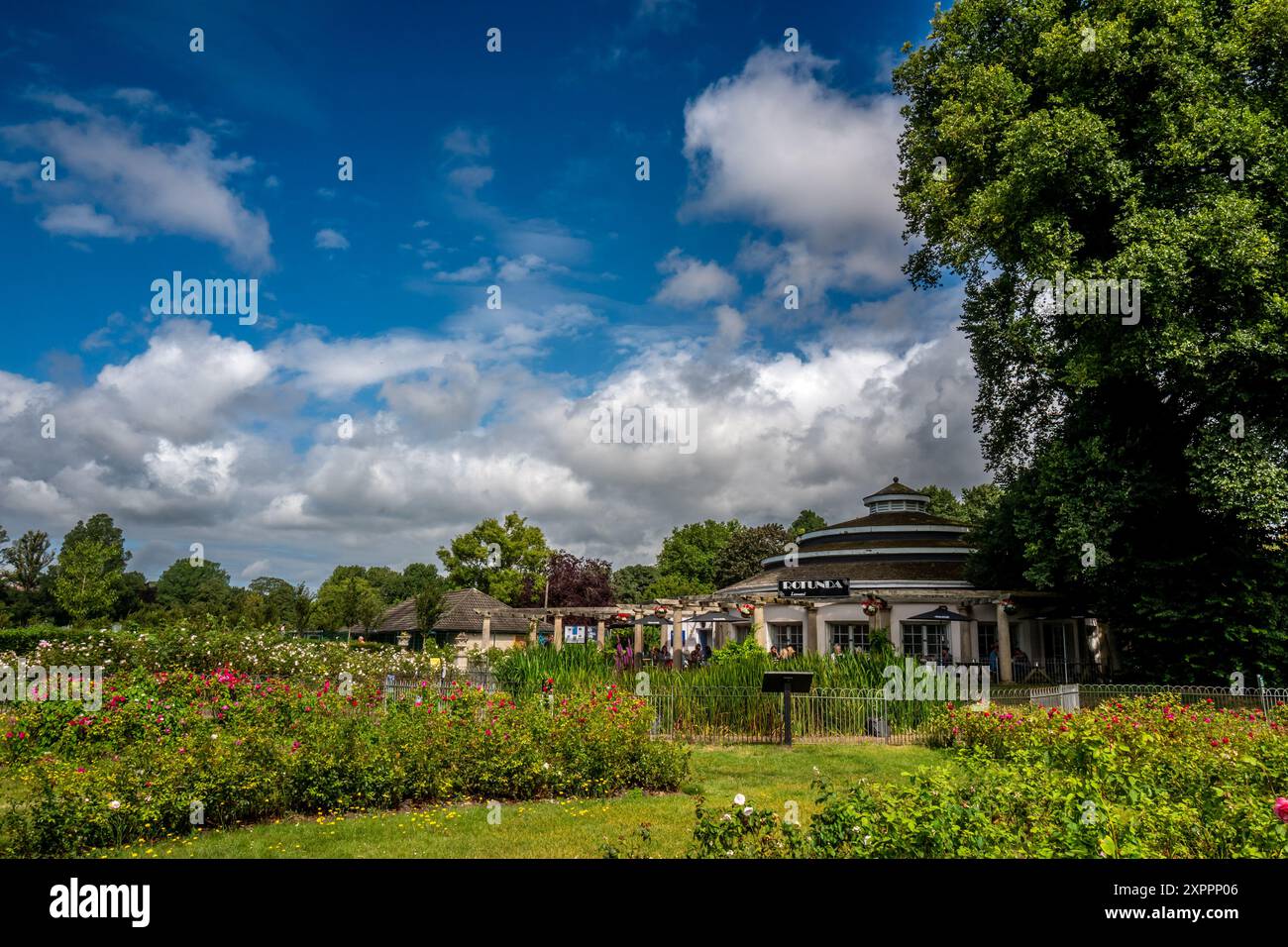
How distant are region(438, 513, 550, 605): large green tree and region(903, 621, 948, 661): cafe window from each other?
2704cm

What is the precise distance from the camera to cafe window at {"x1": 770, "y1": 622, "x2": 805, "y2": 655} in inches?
1343

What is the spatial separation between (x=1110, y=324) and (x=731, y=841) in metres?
18.6

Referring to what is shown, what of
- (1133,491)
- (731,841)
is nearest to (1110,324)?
(1133,491)

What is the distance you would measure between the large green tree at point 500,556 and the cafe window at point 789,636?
21633mm

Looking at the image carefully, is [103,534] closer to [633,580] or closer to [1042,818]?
[633,580]

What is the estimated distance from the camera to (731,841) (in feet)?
18.8

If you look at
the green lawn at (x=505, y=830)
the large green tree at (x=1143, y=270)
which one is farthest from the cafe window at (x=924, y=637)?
the green lawn at (x=505, y=830)

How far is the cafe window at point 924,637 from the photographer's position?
3127 cm

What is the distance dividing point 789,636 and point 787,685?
66.9 feet

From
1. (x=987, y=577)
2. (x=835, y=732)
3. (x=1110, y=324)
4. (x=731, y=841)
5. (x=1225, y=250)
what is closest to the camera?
(x=731, y=841)

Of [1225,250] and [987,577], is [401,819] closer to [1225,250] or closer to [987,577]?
[1225,250]

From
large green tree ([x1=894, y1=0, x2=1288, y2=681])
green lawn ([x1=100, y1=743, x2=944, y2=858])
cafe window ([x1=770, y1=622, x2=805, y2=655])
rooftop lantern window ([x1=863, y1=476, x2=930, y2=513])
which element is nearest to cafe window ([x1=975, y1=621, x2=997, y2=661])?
cafe window ([x1=770, y1=622, x2=805, y2=655])

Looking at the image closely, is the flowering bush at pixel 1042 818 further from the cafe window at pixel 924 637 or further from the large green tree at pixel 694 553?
the large green tree at pixel 694 553
